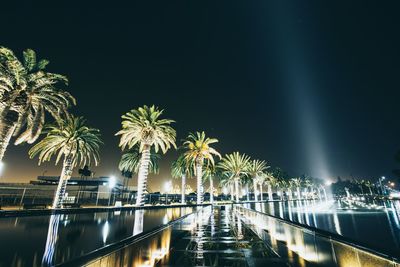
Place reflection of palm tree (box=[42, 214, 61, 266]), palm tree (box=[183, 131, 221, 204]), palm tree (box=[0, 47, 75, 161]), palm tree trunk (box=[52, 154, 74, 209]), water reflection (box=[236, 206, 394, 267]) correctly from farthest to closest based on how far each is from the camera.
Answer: palm tree (box=[183, 131, 221, 204]), palm tree trunk (box=[52, 154, 74, 209]), palm tree (box=[0, 47, 75, 161]), water reflection (box=[236, 206, 394, 267]), reflection of palm tree (box=[42, 214, 61, 266])

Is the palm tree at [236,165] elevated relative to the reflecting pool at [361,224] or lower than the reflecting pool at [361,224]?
elevated

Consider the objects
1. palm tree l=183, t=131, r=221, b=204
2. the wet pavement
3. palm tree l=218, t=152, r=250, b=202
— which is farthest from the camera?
palm tree l=218, t=152, r=250, b=202

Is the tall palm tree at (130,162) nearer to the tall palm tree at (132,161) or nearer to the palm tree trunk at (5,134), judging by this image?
the tall palm tree at (132,161)

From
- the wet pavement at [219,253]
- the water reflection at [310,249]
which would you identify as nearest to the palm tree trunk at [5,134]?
the wet pavement at [219,253]

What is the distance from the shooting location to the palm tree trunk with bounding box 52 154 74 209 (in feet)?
78.0

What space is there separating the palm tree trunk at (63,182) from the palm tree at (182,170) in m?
19.6

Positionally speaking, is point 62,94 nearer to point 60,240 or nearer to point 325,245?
point 60,240

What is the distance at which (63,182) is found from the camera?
2612 cm

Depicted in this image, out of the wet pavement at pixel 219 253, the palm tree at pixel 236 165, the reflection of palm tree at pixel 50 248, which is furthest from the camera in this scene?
the palm tree at pixel 236 165

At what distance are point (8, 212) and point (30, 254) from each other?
6.88 metres

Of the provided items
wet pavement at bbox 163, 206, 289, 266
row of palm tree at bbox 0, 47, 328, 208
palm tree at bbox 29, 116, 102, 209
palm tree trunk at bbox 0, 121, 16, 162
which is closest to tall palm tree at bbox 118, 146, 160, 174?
row of palm tree at bbox 0, 47, 328, 208

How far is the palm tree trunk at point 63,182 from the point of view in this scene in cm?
2378

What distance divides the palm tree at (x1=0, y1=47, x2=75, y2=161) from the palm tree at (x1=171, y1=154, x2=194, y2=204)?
82.4 feet

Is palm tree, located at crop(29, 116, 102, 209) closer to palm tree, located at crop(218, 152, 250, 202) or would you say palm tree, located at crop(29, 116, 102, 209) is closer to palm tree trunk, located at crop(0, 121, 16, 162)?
palm tree trunk, located at crop(0, 121, 16, 162)
